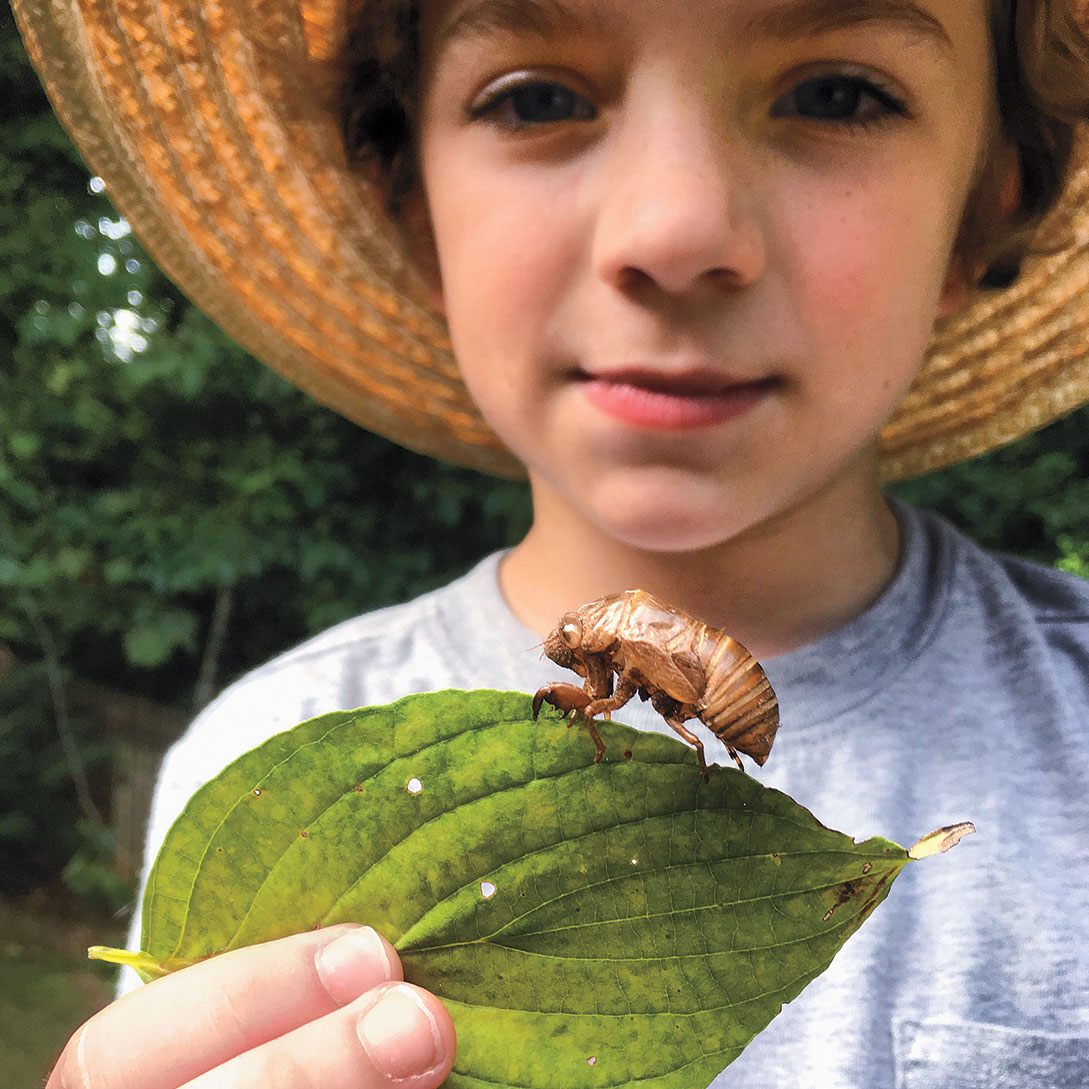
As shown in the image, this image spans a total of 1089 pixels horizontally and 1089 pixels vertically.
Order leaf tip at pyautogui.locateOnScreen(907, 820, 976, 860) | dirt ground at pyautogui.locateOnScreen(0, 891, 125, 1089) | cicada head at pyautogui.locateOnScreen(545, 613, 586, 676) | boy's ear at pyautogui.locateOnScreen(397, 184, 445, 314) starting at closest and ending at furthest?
leaf tip at pyautogui.locateOnScreen(907, 820, 976, 860) < cicada head at pyautogui.locateOnScreen(545, 613, 586, 676) < boy's ear at pyautogui.locateOnScreen(397, 184, 445, 314) < dirt ground at pyautogui.locateOnScreen(0, 891, 125, 1089)

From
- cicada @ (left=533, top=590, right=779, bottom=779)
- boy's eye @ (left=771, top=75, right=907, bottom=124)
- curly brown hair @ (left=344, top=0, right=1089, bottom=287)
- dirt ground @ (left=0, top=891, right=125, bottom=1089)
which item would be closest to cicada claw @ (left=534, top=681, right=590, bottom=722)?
cicada @ (left=533, top=590, right=779, bottom=779)

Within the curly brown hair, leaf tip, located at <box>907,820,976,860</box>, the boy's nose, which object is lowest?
leaf tip, located at <box>907,820,976,860</box>

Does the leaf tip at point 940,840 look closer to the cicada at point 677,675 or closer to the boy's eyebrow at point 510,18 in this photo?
the cicada at point 677,675

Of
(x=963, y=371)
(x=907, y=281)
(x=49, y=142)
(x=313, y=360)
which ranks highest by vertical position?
(x=49, y=142)

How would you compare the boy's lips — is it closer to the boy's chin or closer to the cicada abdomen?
the boy's chin

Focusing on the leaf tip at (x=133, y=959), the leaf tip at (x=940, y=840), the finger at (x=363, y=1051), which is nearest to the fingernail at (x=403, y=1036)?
the finger at (x=363, y=1051)

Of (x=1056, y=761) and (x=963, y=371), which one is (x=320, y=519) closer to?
(x=963, y=371)

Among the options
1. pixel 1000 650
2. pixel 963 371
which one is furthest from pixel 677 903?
pixel 963 371
